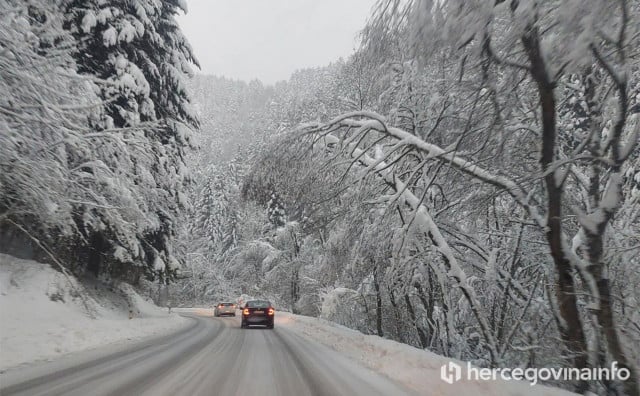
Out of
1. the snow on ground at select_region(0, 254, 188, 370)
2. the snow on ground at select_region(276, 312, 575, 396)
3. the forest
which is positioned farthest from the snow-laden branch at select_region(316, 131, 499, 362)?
the snow on ground at select_region(0, 254, 188, 370)

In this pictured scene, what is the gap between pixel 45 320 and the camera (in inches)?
540

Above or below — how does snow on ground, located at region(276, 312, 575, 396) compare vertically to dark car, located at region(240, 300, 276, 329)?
below

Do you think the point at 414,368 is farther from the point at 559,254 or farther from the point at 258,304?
the point at 258,304

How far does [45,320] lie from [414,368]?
11485 mm

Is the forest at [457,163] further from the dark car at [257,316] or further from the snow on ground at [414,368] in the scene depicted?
the dark car at [257,316]

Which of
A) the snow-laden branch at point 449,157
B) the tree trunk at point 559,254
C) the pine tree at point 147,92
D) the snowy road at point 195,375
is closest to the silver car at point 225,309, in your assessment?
the pine tree at point 147,92

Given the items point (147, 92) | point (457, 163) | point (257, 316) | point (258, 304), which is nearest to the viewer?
point (457, 163)

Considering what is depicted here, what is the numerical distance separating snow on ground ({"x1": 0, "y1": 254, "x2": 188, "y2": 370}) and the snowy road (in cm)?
82

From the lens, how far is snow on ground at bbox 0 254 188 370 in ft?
33.3

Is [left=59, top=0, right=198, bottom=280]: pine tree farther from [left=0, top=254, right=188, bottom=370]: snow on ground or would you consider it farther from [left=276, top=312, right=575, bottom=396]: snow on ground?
[left=276, top=312, right=575, bottom=396]: snow on ground

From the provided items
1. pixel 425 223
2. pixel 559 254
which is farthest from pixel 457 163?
pixel 425 223

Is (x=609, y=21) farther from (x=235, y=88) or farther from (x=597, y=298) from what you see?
(x=235, y=88)

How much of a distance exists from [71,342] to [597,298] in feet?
39.0

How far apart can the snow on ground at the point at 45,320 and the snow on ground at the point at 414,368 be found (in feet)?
21.8
